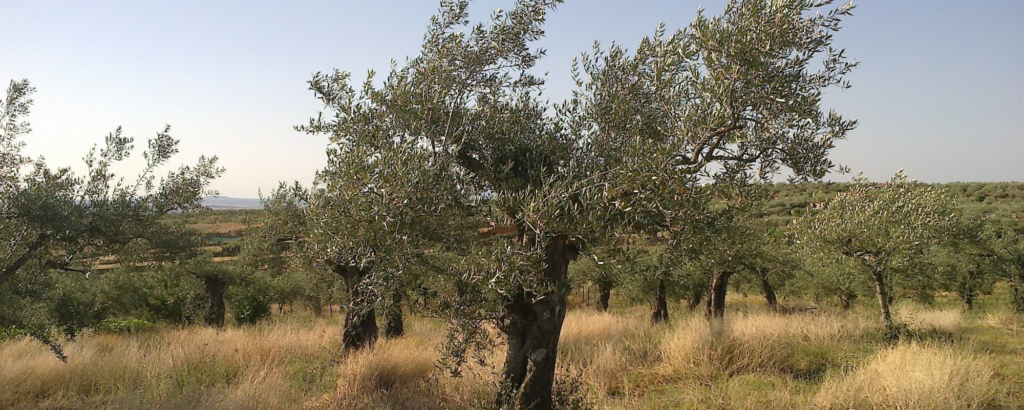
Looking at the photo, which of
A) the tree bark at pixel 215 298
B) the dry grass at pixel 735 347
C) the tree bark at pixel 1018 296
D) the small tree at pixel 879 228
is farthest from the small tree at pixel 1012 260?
the tree bark at pixel 215 298

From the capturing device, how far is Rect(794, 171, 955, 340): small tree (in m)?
12.8

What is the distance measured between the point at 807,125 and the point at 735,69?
1.17m

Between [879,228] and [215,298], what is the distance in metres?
A: 23.1

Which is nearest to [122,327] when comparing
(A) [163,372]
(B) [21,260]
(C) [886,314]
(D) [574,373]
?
(A) [163,372]

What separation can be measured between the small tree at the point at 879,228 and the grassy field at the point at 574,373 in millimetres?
2098

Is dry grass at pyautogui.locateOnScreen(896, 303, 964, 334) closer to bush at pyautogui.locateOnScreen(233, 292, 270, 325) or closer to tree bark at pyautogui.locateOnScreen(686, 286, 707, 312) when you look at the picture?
tree bark at pyautogui.locateOnScreen(686, 286, 707, 312)

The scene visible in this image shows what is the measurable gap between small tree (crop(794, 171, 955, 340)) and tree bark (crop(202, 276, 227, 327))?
20.9 metres

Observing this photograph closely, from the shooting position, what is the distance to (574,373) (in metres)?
8.98

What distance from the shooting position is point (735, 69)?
487cm

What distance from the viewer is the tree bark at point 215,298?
18783 mm

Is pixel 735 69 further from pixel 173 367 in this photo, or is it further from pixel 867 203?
pixel 867 203

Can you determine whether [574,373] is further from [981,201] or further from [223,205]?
[223,205]

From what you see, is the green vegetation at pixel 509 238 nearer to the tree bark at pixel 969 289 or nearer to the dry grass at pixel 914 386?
the dry grass at pixel 914 386

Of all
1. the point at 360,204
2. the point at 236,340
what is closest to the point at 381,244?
the point at 360,204
